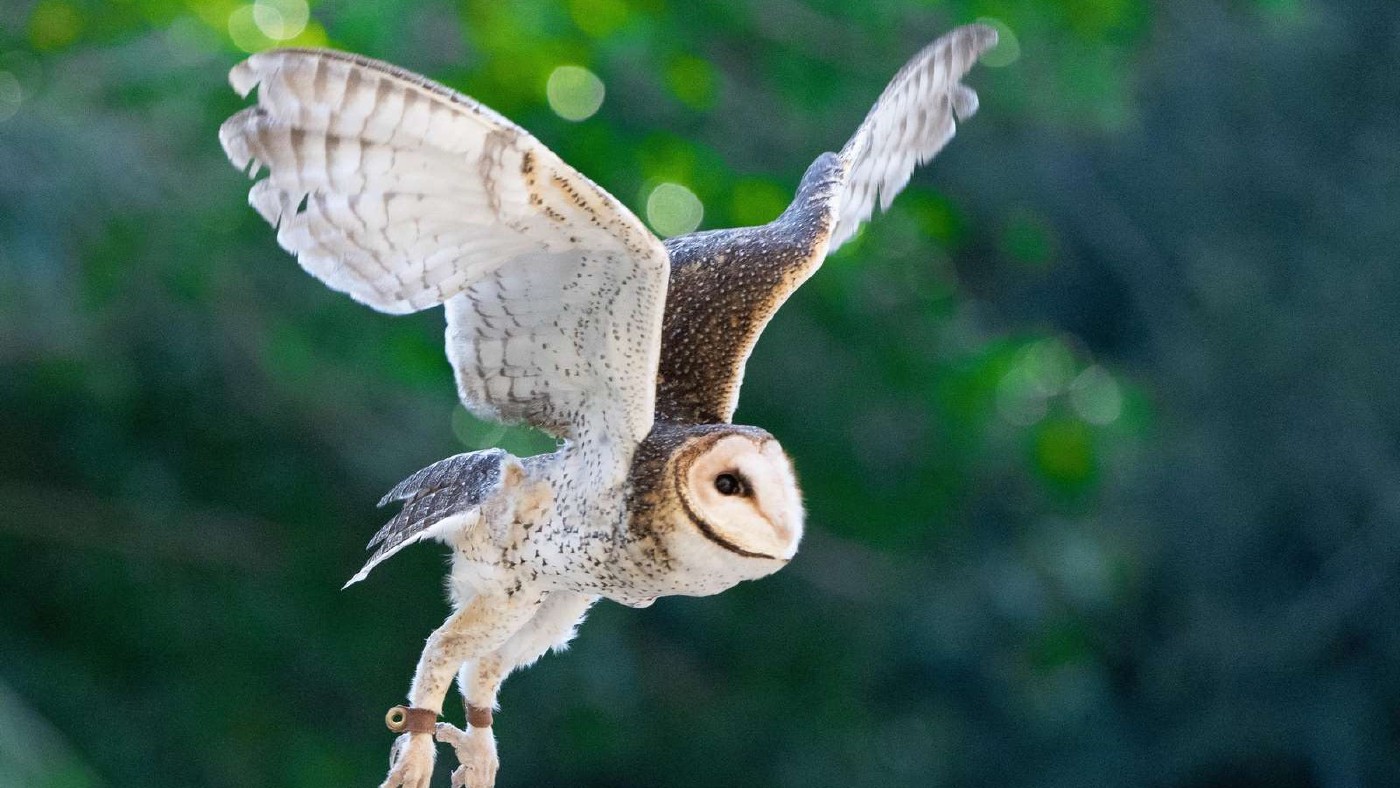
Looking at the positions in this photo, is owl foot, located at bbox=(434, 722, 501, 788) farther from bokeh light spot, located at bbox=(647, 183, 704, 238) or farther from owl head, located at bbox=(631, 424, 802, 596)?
bokeh light spot, located at bbox=(647, 183, 704, 238)

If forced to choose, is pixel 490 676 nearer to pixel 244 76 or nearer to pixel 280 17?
pixel 244 76

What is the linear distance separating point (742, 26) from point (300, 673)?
8.23 feet

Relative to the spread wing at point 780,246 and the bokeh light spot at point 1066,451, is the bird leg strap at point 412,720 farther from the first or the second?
the bokeh light spot at point 1066,451

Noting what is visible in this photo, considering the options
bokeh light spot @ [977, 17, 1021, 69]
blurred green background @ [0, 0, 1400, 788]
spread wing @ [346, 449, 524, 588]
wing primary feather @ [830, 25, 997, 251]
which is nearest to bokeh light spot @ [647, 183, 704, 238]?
blurred green background @ [0, 0, 1400, 788]

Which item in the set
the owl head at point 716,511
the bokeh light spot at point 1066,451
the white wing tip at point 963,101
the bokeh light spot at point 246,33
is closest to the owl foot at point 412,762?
the owl head at point 716,511

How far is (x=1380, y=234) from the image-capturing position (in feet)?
18.1

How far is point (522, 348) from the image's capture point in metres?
1.38

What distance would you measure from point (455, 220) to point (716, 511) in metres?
0.28

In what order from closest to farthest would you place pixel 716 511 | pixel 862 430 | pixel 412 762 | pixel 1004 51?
pixel 716 511, pixel 412 762, pixel 1004 51, pixel 862 430

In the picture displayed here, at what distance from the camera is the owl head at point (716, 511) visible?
121 cm

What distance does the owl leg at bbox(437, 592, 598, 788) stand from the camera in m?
1.38

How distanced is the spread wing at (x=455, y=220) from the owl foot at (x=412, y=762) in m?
0.27

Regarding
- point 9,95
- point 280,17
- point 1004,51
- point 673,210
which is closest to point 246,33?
point 280,17

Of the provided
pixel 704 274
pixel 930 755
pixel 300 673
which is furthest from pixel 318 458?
pixel 704 274
